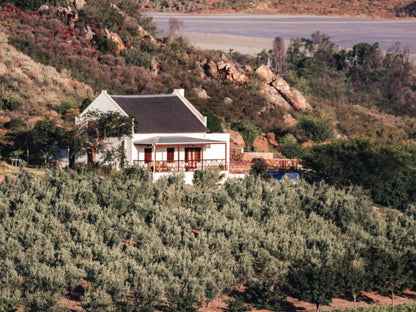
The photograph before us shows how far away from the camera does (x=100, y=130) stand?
47250mm

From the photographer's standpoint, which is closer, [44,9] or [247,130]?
[247,130]

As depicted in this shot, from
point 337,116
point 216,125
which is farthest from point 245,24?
point 216,125

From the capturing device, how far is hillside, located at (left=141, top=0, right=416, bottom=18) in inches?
4635

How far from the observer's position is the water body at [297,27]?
99.4 meters

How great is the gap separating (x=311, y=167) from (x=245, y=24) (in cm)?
5739

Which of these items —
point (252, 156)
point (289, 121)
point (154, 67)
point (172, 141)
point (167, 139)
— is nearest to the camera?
point (172, 141)

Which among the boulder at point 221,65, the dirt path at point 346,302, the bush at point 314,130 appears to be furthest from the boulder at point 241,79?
the dirt path at point 346,302

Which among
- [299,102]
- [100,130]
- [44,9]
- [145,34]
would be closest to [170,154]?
[100,130]

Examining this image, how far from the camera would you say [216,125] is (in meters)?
54.0

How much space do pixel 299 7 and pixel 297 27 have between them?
15.0 m

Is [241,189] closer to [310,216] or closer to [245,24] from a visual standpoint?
[310,216]

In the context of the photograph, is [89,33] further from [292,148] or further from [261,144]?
[292,148]

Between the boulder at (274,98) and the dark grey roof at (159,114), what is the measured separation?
675 inches

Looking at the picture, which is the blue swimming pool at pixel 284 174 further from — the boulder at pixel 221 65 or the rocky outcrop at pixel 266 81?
the boulder at pixel 221 65
